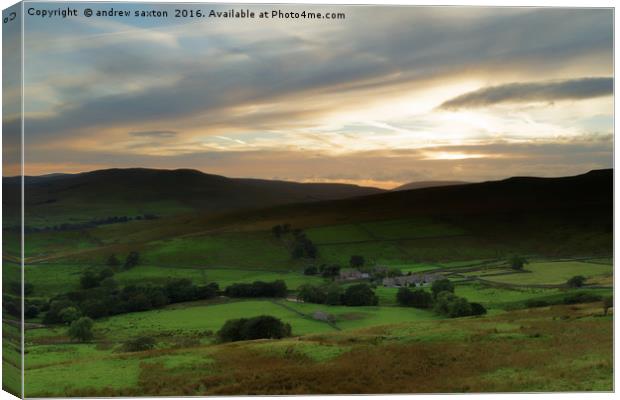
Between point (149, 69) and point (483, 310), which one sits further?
point (483, 310)

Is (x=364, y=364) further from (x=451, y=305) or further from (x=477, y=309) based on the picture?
(x=477, y=309)

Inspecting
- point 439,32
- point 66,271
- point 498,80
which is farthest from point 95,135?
point 498,80

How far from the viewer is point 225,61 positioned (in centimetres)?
1328

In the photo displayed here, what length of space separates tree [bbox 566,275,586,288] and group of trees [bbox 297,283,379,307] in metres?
4.05

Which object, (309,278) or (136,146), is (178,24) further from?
(309,278)

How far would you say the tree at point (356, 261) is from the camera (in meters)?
13.9

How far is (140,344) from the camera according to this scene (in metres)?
13.2

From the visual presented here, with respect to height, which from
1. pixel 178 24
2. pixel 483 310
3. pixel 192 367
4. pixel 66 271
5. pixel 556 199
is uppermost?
pixel 178 24

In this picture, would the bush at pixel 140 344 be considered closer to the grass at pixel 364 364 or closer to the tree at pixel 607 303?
the grass at pixel 364 364

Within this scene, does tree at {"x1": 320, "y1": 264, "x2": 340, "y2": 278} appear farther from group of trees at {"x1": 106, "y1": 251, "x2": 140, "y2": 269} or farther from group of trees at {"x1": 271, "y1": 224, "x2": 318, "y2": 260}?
group of trees at {"x1": 106, "y1": 251, "x2": 140, "y2": 269}

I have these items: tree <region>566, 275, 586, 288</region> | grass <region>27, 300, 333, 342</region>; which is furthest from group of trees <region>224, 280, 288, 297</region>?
tree <region>566, 275, 586, 288</region>

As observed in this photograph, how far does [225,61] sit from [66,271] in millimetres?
5059

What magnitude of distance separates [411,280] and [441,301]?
0.73 meters

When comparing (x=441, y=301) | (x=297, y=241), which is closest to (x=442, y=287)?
(x=441, y=301)
